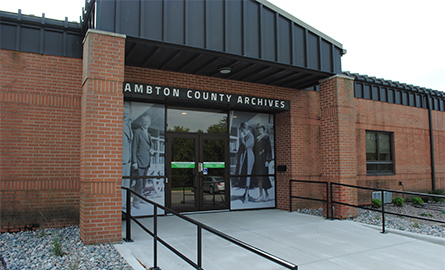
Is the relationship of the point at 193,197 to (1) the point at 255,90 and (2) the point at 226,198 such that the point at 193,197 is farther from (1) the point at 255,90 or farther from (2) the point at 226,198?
(1) the point at 255,90

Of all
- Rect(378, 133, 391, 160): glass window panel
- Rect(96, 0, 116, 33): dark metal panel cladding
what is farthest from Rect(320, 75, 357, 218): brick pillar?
Rect(96, 0, 116, 33): dark metal panel cladding

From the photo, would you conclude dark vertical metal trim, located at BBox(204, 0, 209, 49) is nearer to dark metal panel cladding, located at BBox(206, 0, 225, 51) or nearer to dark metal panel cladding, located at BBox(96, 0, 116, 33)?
dark metal panel cladding, located at BBox(206, 0, 225, 51)

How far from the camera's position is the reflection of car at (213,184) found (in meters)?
9.78

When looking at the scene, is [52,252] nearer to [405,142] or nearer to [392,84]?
[392,84]

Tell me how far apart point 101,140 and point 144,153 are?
290 cm

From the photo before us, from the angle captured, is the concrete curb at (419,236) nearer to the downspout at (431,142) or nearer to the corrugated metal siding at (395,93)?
the corrugated metal siding at (395,93)

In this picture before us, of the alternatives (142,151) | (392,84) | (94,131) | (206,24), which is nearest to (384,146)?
(392,84)

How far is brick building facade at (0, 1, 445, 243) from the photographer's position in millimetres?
6129

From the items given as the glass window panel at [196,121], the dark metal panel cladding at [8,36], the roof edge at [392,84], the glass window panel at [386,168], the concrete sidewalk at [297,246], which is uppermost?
the roof edge at [392,84]

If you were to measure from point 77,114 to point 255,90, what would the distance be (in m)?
5.18

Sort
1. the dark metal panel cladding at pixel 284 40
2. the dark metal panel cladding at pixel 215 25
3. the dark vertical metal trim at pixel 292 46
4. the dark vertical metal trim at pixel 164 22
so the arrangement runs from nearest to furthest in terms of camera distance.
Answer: the dark vertical metal trim at pixel 164 22, the dark metal panel cladding at pixel 215 25, the dark metal panel cladding at pixel 284 40, the dark vertical metal trim at pixel 292 46

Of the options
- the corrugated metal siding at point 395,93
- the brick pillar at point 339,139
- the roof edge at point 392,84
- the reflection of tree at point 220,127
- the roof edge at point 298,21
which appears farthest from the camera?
the corrugated metal siding at point 395,93

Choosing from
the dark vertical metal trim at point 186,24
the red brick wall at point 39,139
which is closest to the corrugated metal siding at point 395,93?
the dark vertical metal trim at point 186,24

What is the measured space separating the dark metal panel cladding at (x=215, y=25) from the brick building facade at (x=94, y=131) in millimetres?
1654
